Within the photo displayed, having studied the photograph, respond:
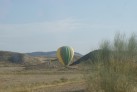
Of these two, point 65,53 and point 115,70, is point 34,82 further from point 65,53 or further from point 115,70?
point 65,53

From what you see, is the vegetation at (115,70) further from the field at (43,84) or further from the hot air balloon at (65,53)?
the hot air balloon at (65,53)

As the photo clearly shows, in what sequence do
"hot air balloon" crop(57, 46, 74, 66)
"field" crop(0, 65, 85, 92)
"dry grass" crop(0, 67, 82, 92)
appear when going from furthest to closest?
"hot air balloon" crop(57, 46, 74, 66), "dry grass" crop(0, 67, 82, 92), "field" crop(0, 65, 85, 92)

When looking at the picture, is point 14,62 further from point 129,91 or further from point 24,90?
point 129,91

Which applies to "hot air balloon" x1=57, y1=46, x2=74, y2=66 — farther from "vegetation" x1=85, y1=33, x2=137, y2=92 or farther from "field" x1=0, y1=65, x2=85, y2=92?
"vegetation" x1=85, y1=33, x2=137, y2=92

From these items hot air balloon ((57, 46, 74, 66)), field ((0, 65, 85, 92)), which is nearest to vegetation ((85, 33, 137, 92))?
field ((0, 65, 85, 92))

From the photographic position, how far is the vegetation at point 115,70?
22047 millimetres

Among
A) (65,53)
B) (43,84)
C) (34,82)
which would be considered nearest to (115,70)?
(43,84)

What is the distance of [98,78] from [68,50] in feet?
197

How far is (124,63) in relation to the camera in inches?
909

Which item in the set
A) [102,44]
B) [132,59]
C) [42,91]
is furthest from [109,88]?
[42,91]

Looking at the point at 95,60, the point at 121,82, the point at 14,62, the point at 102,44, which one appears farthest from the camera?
the point at 14,62

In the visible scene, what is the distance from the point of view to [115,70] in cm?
2281

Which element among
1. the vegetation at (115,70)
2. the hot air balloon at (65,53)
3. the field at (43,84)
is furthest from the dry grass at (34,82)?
the hot air balloon at (65,53)

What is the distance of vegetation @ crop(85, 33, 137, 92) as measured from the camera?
2205cm
